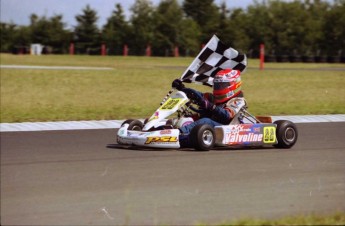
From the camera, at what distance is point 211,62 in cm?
834

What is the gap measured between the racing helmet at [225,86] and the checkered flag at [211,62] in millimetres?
415

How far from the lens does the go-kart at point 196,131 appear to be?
7277mm

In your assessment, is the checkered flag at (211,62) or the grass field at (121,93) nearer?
the checkered flag at (211,62)

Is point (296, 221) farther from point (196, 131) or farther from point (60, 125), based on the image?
point (60, 125)

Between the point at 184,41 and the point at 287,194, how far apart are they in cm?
4124

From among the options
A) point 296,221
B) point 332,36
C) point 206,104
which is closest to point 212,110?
point 206,104

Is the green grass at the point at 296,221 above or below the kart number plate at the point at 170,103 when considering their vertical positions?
below

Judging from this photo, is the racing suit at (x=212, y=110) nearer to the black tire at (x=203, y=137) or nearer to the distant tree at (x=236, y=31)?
the black tire at (x=203, y=137)

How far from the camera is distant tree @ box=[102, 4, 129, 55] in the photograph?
160ft

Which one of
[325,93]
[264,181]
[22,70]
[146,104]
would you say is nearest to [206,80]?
[264,181]

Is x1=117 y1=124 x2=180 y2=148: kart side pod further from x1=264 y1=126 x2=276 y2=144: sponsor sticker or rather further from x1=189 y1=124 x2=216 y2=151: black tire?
x1=264 y1=126 x2=276 y2=144: sponsor sticker

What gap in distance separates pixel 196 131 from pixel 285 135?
1241 mm

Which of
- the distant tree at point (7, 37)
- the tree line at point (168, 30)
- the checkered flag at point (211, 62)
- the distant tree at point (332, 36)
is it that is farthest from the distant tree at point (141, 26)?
the checkered flag at point (211, 62)

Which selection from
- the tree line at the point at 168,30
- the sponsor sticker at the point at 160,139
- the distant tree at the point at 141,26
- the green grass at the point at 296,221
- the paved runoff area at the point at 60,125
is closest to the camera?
the green grass at the point at 296,221
